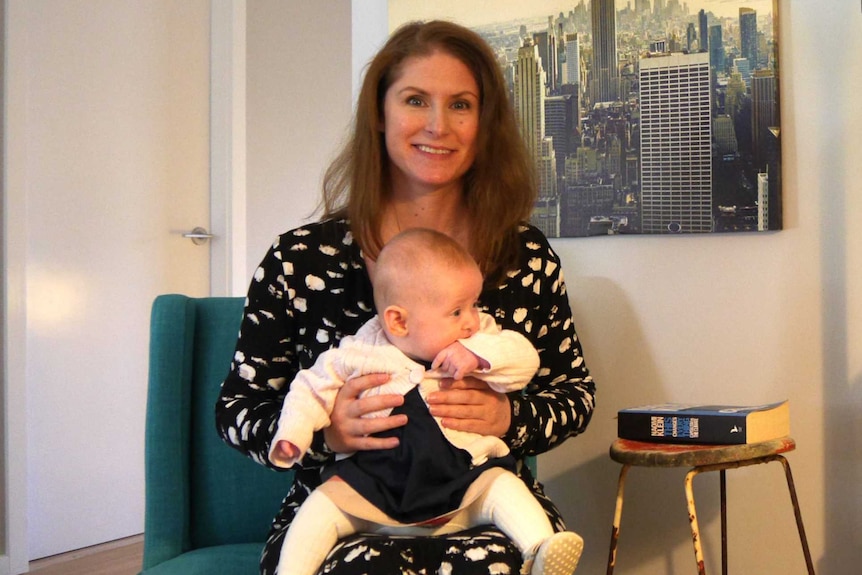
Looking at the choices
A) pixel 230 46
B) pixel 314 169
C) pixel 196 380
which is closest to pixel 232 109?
pixel 230 46

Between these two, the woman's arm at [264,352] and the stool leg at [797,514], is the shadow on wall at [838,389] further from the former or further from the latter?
the woman's arm at [264,352]

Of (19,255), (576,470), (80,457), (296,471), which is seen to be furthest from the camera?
(80,457)

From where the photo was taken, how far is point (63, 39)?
129 inches

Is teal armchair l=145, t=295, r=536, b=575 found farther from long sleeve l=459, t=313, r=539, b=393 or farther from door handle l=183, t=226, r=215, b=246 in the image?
door handle l=183, t=226, r=215, b=246

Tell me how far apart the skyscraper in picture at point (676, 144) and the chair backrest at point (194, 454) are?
0.91m

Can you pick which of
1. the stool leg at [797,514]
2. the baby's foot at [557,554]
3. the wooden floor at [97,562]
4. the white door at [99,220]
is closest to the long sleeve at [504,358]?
the baby's foot at [557,554]

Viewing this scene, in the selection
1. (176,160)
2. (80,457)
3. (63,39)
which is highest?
(63,39)

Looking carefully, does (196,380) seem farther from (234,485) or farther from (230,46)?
(230,46)

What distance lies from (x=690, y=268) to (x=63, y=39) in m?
2.51

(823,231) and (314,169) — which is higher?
(314,169)

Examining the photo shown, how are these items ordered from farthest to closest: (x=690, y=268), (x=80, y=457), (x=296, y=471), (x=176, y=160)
A: (x=176, y=160)
(x=80, y=457)
(x=690, y=268)
(x=296, y=471)

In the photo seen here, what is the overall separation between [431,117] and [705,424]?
71cm

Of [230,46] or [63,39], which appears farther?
[230,46]

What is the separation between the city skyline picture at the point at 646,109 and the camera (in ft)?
5.92
